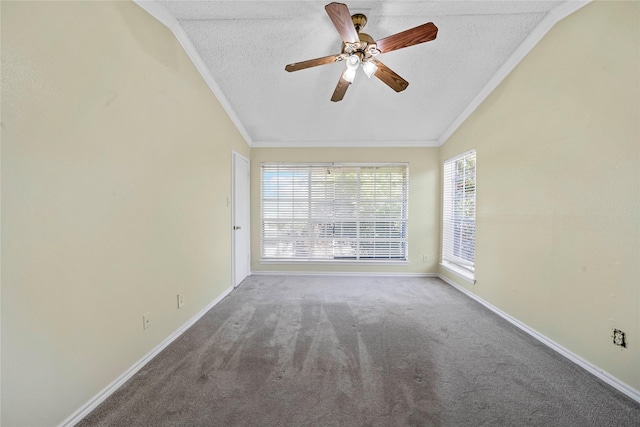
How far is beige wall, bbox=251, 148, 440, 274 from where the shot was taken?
4.05m

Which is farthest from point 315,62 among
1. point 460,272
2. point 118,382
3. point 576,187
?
point 460,272

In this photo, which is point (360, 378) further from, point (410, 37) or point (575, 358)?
point (410, 37)

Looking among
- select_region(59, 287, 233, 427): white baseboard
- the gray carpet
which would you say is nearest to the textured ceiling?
the gray carpet

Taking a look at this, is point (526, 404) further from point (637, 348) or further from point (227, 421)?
point (227, 421)

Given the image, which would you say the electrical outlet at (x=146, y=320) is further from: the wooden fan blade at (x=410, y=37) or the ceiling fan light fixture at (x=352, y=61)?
the wooden fan blade at (x=410, y=37)

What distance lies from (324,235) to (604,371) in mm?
3247

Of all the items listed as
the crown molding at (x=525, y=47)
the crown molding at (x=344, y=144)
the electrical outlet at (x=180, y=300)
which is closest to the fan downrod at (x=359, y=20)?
the crown molding at (x=525, y=47)

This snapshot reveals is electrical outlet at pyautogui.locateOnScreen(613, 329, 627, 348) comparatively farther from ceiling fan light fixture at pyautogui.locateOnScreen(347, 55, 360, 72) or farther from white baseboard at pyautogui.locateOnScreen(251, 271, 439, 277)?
ceiling fan light fixture at pyautogui.locateOnScreen(347, 55, 360, 72)

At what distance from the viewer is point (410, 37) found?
1.67 meters

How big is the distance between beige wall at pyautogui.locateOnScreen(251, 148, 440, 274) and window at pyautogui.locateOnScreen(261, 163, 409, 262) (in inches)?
4.4

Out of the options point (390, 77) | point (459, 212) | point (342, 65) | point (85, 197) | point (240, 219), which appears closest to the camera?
point (85, 197)

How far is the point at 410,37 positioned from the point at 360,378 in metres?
2.43

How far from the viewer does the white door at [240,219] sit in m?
3.47

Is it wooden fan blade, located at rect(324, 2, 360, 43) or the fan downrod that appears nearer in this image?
wooden fan blade, located at rect(324, 2, 360, 43)
